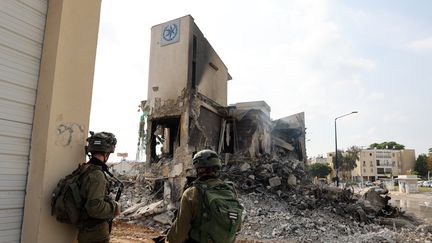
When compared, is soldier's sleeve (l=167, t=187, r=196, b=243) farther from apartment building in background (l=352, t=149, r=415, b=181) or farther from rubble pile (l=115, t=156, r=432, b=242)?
apartment building in background (l=352, t=149, r=415, b=181)

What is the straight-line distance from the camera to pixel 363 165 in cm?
7856

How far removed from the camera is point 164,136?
1669 centimetres

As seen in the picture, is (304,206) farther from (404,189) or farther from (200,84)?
(404,189)

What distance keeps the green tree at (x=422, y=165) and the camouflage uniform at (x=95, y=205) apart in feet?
262

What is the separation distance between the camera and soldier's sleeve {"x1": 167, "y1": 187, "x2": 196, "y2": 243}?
8.70 ft

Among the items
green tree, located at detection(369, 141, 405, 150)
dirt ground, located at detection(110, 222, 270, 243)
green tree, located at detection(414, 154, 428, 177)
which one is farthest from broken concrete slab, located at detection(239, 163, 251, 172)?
green tree, located at detection(369, 141, 405, 150)

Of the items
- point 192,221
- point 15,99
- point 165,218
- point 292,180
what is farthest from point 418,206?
point 15,99

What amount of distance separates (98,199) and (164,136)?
14180 millimetres

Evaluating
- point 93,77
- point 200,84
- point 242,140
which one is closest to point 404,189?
point 242,140

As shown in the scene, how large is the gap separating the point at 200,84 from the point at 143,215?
6978 mm

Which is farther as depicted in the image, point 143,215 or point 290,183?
point 290,183

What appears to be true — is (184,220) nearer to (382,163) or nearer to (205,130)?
(205,130)

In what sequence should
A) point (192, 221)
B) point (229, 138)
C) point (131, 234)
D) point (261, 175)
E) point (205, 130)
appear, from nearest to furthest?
point (192, 221) → point (131, 234) → point (261, 175) → point (205, 130) → point (229, 138)

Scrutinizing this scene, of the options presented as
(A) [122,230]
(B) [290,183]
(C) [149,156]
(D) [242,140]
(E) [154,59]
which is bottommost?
(A) [122,230]
